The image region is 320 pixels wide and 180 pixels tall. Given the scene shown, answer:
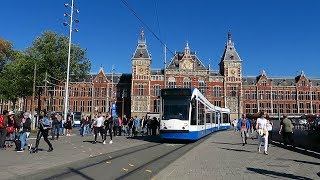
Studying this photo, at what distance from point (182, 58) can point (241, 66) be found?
1478 centimetres

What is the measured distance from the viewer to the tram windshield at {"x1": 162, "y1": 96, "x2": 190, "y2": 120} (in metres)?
22.0

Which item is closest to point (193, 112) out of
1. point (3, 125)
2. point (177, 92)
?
point (177, 92)

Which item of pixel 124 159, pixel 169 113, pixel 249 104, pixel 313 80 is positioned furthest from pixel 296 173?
pixel 313 80

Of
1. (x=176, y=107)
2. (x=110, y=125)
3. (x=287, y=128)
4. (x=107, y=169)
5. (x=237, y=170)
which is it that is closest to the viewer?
(x=237, y=170)

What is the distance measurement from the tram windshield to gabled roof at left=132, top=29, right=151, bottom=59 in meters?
65.3

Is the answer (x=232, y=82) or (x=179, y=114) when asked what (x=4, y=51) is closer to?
(x=232, y=82)

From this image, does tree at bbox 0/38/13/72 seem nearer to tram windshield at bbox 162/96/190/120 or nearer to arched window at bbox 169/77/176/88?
arched window at bbox 169/77/176/88

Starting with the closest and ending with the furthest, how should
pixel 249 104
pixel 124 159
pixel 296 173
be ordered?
1. pixel 296 173
2. pixel 124 159
3. pixel 249 104

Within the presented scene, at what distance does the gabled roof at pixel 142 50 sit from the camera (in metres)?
87.5

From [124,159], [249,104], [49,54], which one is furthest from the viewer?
[249,104]

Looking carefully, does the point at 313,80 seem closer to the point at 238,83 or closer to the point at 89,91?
the point at 238,83

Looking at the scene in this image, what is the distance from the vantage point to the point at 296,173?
407 inches

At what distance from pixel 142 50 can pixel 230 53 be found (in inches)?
869

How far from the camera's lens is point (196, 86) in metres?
87.9
